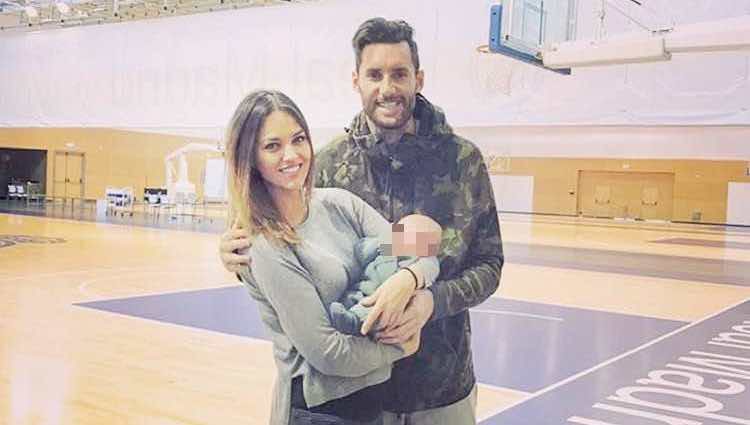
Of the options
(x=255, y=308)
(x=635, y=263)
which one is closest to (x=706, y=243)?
(x=635, y=263)

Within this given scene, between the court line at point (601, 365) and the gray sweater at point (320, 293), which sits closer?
the gray sweater at point (320, 293)

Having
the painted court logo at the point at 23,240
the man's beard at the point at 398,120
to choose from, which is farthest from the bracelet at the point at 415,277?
the painted court logo at the point at 23,240

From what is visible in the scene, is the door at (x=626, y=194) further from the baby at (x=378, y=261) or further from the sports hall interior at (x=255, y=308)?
the baby at (x=378, y=261)

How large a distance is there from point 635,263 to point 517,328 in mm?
7938

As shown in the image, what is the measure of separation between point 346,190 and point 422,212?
0.18 meters

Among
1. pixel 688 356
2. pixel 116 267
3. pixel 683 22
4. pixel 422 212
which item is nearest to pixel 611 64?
pixel 683 22

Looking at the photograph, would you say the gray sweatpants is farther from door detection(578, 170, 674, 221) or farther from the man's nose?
door detection(578, 170, 674, 221)

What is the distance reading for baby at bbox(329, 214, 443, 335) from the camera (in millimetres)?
1747

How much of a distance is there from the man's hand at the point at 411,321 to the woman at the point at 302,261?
0.08ft

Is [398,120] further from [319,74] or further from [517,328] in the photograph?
Answer: [517,328]

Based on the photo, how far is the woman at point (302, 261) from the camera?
1.75 meters

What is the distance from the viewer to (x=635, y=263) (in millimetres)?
15156

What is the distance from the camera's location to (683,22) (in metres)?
9.55

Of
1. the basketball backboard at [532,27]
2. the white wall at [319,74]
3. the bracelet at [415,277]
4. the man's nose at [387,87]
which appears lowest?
the bracelet at [415,277]
